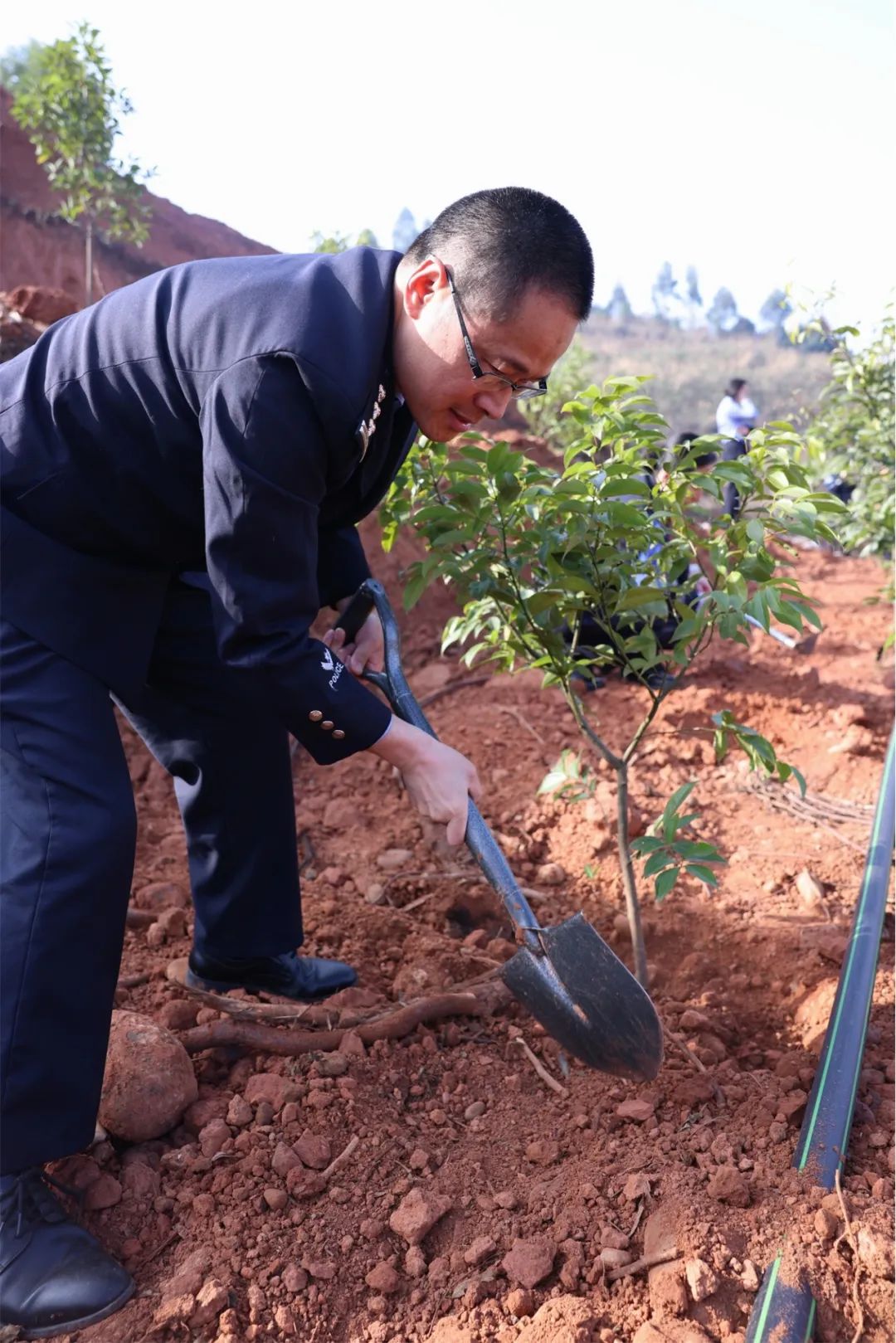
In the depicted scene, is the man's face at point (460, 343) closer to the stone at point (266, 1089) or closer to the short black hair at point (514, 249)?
the short black hair at point (514, 249)

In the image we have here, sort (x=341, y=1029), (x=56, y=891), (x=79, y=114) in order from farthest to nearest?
(x=79, y=114) < (x=341, y=1029) < (x=56, y=891)

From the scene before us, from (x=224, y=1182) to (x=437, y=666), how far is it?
2.99 metres

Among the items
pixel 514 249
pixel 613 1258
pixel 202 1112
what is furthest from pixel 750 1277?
pixel 514 249

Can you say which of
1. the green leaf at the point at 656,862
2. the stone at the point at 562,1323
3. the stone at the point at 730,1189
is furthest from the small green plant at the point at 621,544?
the stone at the point at 562,1323

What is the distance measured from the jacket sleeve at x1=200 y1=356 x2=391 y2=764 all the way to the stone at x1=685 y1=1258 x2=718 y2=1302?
37.5 inches

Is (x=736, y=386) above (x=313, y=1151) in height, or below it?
below

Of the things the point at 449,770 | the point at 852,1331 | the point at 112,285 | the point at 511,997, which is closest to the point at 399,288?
the point at 449,770

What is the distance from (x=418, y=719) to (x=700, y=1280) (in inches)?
41.5

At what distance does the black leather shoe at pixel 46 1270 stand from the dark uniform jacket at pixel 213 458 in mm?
848

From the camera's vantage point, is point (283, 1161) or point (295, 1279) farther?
point (283, 1161)

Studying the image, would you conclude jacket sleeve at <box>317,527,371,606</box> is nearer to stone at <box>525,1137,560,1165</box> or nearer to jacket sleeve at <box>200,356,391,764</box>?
jacket sleeve at <box>200,356,391,764</box>

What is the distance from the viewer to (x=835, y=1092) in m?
1.85

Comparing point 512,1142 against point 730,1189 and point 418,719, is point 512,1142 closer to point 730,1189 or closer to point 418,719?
point 730,1189

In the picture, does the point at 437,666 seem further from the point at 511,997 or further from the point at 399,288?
the point at 399,288
